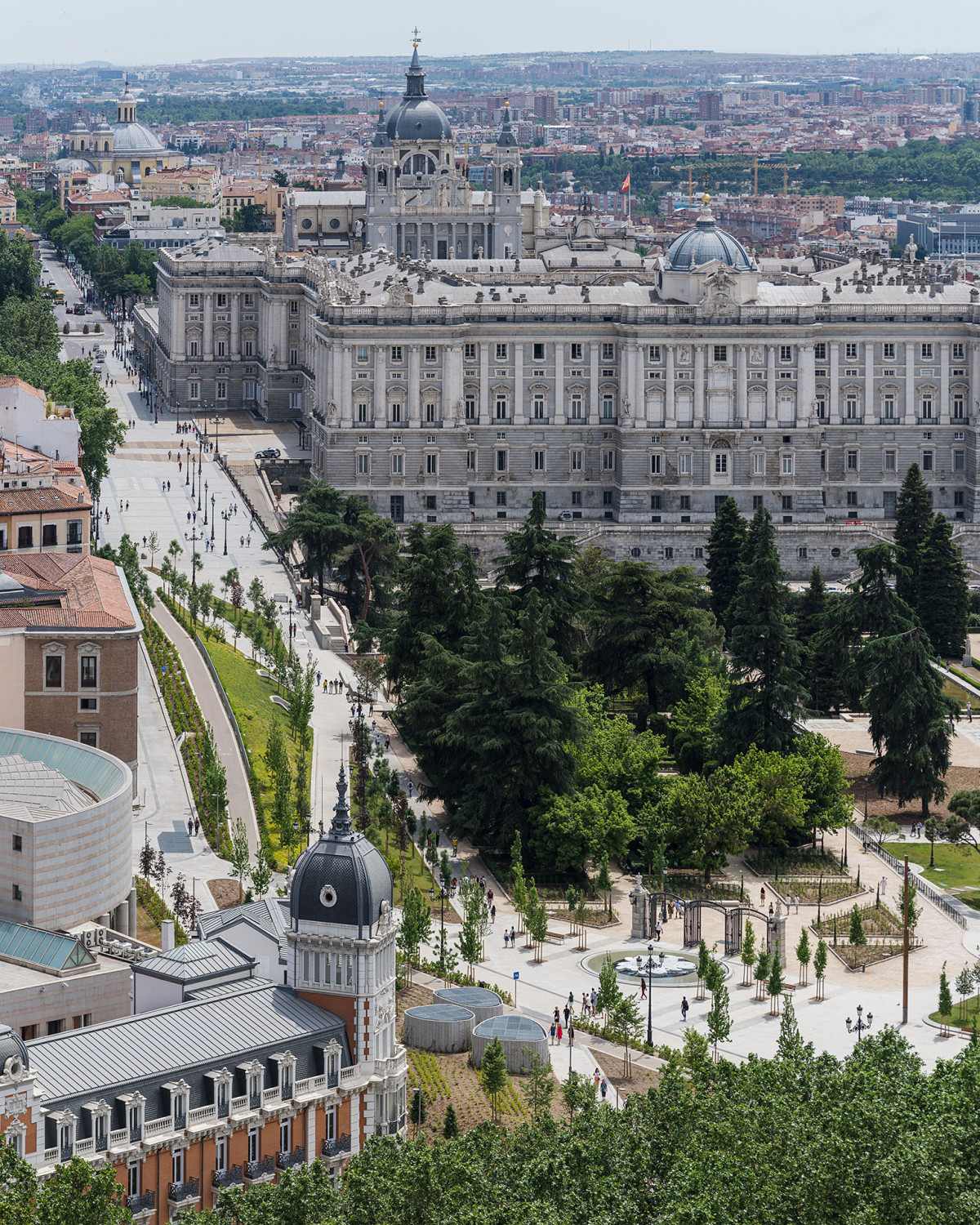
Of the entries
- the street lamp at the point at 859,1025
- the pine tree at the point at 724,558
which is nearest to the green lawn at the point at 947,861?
the street lamp at the point at 859,1025

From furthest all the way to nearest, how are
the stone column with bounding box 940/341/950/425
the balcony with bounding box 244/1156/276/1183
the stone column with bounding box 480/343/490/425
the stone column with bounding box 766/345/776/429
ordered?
1. the stone column with bounding box 940/341/950/425
2. the stone column with bounding box 766/345/776/429
3. the stone column with bounding box 480/343/490/425
4. the balcony with bounding box 244/1156/276/1183

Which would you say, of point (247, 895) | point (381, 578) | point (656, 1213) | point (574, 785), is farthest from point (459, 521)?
point (656, 1213)

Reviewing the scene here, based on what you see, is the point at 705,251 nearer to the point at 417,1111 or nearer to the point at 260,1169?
the point at 417,1111

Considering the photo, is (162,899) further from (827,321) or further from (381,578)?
(827,321)

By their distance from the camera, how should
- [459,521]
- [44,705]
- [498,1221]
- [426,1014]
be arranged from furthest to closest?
1. [459,521]
2. [44,705]
3. [426,1014]
4. [498,1221]

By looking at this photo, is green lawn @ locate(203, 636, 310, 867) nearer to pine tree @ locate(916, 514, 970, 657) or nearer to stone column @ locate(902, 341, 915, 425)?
pine tree @ locate(916, 514, 970, 657)

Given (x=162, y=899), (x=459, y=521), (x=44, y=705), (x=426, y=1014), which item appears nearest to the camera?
(x=426, y=1014)

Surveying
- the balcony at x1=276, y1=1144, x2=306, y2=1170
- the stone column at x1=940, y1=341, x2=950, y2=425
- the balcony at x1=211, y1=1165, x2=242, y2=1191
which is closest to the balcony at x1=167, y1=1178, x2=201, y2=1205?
the balcony at x1=211, y1=1165, x2=242, y2=1191
